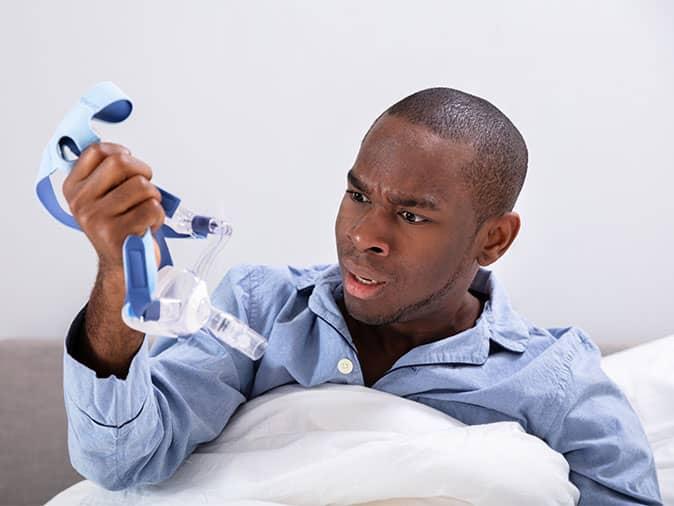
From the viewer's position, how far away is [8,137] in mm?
1792

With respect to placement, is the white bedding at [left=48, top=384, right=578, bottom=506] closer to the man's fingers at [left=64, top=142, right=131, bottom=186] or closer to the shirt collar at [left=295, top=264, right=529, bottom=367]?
the shirt collar at [left=295, top=264, right=529, bottom=367]

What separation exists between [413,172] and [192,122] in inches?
25.5

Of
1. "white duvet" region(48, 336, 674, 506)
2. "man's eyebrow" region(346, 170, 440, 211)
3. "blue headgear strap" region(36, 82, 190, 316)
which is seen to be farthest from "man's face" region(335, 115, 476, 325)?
"blue headgear strap" region(36, 82, 190, 316)

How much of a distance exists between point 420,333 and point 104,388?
493mm

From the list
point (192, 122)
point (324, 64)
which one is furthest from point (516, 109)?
point (192, 122)

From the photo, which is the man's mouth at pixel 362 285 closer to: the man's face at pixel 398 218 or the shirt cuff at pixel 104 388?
the man's face at pixel 398 218

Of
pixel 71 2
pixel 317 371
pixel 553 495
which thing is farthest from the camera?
pixel 71 2

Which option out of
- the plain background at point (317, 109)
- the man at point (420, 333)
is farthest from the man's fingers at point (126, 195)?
the plain background at point (317, 109)

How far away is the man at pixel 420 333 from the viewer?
129 cm

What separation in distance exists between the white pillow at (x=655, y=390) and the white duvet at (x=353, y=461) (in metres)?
0.36

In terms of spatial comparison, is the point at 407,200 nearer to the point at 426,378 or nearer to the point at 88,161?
the point at 426,378

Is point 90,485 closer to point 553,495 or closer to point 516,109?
point 553,495

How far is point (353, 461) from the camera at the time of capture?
1.17m

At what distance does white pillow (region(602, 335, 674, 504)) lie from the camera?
157 centimetres
